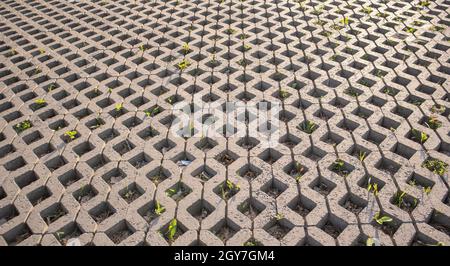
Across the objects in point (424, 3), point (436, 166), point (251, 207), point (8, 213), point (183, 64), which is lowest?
point (8, 213)

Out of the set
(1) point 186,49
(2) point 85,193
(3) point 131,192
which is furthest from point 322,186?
(1) point 186,49

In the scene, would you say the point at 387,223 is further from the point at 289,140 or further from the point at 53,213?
the point at 53,213

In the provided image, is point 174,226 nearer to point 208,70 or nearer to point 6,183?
point 6,183

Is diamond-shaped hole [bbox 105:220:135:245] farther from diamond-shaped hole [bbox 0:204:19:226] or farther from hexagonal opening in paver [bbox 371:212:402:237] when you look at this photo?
hexagonal opening in paver [bbox 371:212:402:237]

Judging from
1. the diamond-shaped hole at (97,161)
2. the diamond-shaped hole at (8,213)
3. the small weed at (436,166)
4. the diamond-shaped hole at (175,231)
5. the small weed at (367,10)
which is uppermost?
the small weed at (367,10)

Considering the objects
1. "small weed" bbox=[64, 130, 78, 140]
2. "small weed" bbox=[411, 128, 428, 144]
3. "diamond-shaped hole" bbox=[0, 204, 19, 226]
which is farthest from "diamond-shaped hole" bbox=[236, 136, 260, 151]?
"diamond-shaped hole" bbox=[0, 204, 19, 226]

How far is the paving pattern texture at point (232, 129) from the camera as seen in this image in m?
3.03

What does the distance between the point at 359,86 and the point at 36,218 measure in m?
3.63

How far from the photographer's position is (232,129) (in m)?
3.90

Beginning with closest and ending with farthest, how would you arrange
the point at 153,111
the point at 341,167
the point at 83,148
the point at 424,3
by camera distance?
the point at 341,167 → the point at 83,148 → the point at 153,111 → the point at 424,3

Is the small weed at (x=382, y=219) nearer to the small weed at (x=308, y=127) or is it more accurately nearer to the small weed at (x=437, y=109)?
the small weed at (x=308, y=127)

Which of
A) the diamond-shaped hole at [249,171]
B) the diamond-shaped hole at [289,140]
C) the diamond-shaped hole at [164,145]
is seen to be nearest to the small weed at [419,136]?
the diamond-shaped hole at [289,140]

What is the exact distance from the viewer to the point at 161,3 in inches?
264
